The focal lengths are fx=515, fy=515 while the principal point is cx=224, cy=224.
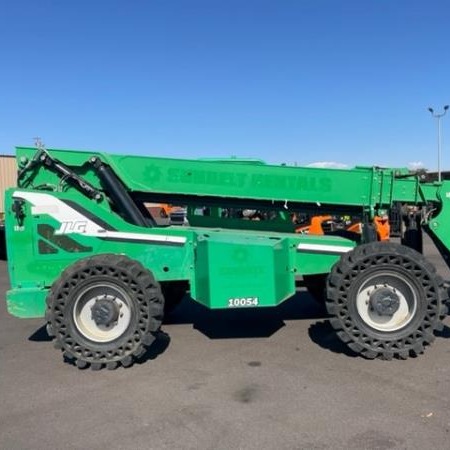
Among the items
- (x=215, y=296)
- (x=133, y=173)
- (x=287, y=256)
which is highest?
(x=133, y=173)

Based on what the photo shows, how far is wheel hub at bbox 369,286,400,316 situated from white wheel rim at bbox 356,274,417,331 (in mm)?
31

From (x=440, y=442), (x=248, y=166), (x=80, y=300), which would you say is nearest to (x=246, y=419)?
(x=440, y=442)

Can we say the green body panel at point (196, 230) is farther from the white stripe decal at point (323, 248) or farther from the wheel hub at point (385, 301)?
the wheel hub at point (385, 301)

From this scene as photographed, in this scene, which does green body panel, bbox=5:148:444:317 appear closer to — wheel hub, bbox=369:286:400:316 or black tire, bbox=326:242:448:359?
black tire, bbox=326:242:448:359

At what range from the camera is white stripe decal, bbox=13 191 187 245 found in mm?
5484

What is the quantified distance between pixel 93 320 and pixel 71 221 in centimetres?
109

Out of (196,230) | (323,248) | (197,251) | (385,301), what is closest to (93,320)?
(197,251)

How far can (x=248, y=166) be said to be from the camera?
5777mm

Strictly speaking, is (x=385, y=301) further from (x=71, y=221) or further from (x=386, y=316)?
(x=71, y=221)

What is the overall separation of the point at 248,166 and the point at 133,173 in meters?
1.29

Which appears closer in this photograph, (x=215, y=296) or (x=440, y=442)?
(x=440, y=442)

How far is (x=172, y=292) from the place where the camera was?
6.74 meters

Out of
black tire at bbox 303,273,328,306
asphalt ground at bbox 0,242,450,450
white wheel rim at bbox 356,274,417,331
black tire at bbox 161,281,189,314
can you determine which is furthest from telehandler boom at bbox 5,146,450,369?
black tire at bbox 303,273,328,306

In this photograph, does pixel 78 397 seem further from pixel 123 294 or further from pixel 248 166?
pixel 248 166
